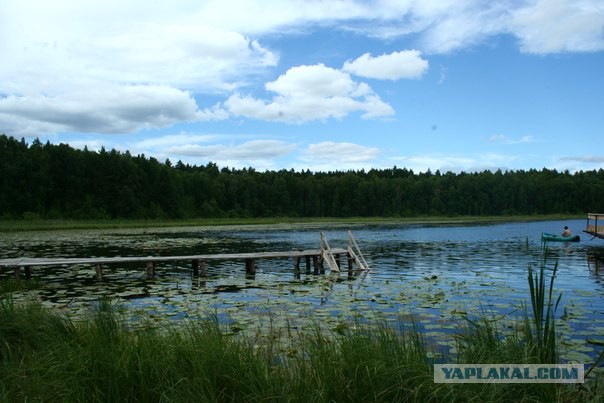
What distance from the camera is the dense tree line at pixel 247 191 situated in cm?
10562

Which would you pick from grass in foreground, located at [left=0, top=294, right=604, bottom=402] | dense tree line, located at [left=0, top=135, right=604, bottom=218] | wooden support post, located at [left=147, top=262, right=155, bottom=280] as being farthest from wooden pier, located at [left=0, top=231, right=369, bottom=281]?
dense tree line, located at [left=0, top=135, right=604, bottom=218]

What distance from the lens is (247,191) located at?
520 ft

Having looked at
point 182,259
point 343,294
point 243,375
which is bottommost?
A: point 343,294

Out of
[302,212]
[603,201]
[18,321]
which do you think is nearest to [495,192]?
[603,201]

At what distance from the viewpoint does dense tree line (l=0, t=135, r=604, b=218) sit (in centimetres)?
10562

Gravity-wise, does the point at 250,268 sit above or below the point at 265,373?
below

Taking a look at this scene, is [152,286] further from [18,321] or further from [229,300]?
[18,321]

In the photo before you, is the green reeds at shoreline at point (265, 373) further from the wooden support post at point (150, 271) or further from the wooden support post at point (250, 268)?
the wooden support post at point (250, 268)

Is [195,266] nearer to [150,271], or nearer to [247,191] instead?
[150,271]

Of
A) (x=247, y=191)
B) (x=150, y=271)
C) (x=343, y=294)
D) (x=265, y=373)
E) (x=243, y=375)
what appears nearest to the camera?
(x=265, y=373)

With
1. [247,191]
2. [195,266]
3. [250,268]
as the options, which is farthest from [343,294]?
[247,191]

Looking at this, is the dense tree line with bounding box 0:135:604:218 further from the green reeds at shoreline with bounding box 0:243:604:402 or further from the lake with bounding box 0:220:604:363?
the green reeds at shoreline with bounding box 0:243:604:402

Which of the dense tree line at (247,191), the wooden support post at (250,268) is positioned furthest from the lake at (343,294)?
the dense tree line at (247,191)

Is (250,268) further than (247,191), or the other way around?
(247,191)
